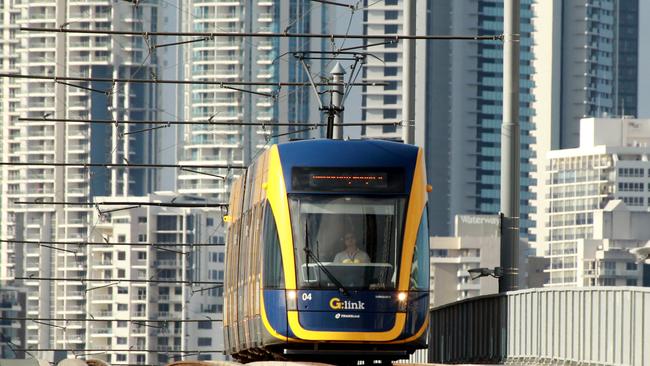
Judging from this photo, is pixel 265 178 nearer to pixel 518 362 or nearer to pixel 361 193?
pixel 361 193

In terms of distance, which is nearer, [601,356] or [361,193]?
[601,356]

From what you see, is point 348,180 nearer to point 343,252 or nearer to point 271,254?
point 343,252

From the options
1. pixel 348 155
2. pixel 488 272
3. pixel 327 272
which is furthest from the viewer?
pixel 488 272

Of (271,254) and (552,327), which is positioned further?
(271,254)

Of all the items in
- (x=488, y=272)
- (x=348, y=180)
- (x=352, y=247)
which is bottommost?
(x=488, y=272)

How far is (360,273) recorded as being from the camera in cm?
2177

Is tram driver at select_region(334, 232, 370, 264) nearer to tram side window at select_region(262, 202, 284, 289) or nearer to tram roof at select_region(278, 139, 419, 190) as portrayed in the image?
tram side window at select_region(262, 202, 284, 289)

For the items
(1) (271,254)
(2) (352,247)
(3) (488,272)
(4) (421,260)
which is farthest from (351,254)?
(3) (488,272)

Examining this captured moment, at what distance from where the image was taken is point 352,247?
859 inches

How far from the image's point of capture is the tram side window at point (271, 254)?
2195 centimetres

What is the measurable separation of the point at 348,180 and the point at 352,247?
2.42ft

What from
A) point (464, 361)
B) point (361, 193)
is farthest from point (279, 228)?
point (464, 361)

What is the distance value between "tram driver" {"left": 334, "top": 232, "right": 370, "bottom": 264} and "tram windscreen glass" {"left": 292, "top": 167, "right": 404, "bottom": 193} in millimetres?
543

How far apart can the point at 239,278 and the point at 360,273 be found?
13.2 feet
